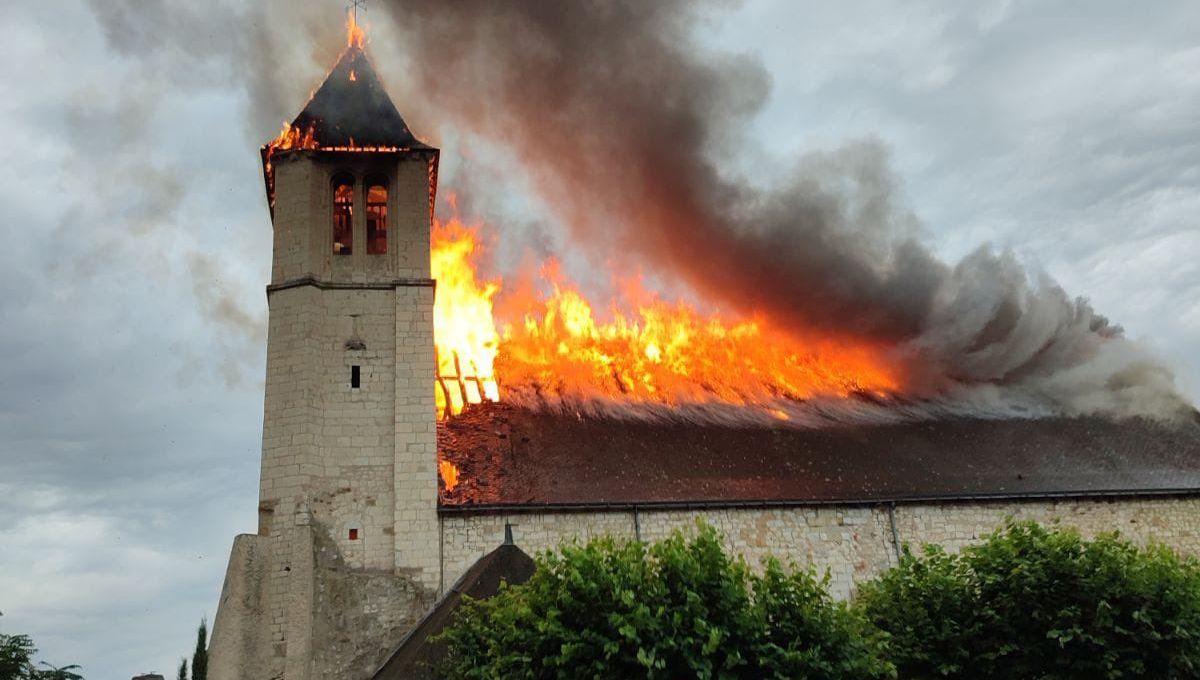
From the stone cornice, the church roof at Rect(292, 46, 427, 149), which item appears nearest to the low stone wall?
the stone cornice

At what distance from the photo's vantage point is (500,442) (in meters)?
25.2

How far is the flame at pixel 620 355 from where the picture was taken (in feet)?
92.1

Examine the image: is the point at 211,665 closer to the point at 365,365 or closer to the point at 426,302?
the point at 365,365

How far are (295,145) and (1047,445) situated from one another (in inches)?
845

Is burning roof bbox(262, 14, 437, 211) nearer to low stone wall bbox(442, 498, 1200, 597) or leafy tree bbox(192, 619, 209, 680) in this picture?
low stone wall bbox(442, 498, 1200, 597)

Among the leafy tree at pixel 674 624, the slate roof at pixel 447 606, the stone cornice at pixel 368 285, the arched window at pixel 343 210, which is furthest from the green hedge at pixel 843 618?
the arched window at pixel 343 210

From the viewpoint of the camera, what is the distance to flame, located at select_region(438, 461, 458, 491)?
23.9m

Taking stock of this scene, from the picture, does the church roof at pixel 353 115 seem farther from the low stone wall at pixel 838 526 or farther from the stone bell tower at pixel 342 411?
the low stone wall at pixel 838 526

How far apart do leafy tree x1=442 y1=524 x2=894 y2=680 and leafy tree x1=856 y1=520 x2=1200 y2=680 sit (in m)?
2.14

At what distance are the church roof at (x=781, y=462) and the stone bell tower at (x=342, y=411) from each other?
1.54 meters

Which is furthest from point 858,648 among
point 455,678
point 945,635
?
→ point 455,678

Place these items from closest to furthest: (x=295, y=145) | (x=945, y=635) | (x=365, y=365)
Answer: (x=945, y=635), (x=365, y=365), (x=295, y=145)

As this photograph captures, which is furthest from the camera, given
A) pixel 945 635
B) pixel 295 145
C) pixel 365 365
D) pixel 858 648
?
pixel 295 145

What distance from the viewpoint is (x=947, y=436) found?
28359 millimetres
